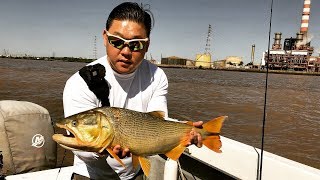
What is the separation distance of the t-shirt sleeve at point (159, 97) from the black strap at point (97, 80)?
1.69 ft

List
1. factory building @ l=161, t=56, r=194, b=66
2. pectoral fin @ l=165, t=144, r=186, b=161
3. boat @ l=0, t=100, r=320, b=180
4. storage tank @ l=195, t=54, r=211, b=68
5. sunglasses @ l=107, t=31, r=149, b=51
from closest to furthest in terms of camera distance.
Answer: pectoral fin @ l=165, t=144, r=186, b=161
sunglasses @ l=107, t=31, r=149, b=51
boat @ l=0, t=100, r=320, b=180
storage tank @ l=195, t=54, r=211, b=68
factory building @ l=161, t=56, r=194, b=66

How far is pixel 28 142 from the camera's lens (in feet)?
13.3

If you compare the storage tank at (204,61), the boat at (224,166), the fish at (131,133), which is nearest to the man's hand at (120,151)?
the fish at (131,133)

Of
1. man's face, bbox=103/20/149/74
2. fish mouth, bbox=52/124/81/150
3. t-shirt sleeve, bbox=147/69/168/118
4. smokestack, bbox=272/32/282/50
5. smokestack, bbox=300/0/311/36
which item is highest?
smokestack, bbox=300/0/311/36

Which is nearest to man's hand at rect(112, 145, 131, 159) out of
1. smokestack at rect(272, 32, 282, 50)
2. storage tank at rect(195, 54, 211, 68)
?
storage tank at rect(195, 54, 211, 68)

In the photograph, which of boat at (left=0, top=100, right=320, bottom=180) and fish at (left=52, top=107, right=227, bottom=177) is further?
boat at (left=0, top=100, right=320, bottom=180)

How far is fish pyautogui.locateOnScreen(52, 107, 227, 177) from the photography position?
217cm

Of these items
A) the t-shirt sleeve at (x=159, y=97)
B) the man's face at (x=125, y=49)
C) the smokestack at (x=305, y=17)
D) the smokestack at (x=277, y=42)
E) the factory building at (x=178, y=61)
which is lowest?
the factory building at (x=178, y=61)

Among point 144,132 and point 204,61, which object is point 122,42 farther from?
point 204,61

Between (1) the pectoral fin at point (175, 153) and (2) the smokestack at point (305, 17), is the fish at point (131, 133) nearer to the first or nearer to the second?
(1) the pectoral fin at point (175, 153)

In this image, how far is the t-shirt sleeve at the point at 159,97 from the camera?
10.1 feet

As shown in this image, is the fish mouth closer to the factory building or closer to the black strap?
the black strap

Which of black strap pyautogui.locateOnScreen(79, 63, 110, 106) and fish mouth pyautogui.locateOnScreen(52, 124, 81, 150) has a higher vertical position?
black strap pyautogui.locateOnScreen(79, 63, 110, 106)

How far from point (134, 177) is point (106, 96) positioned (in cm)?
97
